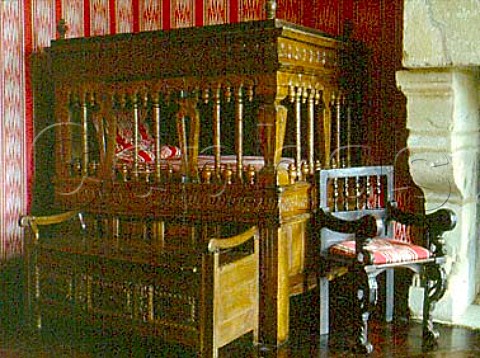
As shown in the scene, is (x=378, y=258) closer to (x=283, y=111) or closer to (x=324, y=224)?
(x=324, y=224)

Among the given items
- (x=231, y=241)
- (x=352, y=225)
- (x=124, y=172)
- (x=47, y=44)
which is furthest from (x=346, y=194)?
(x=47, y=44)

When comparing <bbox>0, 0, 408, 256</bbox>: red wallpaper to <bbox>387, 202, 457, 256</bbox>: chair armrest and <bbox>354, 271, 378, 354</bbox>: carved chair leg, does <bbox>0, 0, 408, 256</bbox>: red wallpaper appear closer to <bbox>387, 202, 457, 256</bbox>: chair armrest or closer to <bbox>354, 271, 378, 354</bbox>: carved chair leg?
<bbox>387, 202, 457, 256</bbox>: chair armrest

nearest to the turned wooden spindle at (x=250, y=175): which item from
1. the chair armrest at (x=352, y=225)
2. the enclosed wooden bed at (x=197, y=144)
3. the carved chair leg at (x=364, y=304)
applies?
the enclosed wooden bed at (x=197, y=144)

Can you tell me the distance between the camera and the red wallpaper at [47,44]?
387cm

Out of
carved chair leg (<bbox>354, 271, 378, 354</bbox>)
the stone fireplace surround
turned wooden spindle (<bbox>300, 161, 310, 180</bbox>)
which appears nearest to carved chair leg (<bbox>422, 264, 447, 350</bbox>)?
carved chair leg (<bbox>354, 271, 378, 354</bbox>)

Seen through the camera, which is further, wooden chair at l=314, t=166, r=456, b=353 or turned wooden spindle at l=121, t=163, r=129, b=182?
turned wooden spindle at l=121, t=163, r=129, b=182

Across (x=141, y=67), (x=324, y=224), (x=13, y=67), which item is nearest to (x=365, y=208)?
(x=324, y=224)

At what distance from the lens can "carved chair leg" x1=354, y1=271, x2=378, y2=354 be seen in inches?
126

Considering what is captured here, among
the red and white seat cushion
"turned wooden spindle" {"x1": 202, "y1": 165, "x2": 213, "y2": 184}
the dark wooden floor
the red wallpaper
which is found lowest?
the dark wooden floor

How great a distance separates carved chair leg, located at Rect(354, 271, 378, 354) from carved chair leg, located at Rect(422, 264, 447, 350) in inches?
11.6

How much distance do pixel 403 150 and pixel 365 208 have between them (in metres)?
0.46

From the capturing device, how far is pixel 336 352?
330 centimetres

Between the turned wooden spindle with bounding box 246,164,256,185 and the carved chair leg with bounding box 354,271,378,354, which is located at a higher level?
the turned wooden spindle with bounding box 246,164,256,185

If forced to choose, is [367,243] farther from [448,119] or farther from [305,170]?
[448,119]
